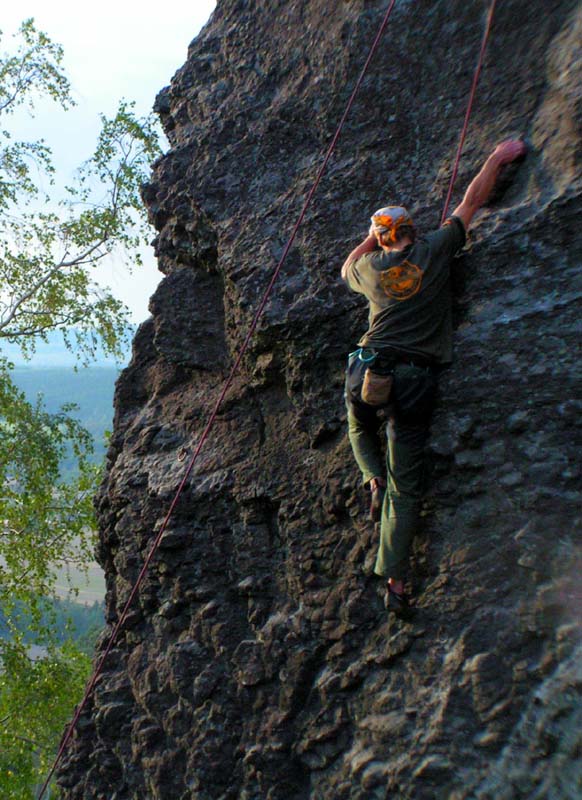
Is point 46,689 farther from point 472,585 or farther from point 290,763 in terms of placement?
point 472,585

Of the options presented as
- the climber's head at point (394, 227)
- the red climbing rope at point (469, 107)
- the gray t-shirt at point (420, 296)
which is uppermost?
the red climbing rope at point (469, 107)

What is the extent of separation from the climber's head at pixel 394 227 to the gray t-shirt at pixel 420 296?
10 centimetres

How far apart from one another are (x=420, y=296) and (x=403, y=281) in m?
0.12

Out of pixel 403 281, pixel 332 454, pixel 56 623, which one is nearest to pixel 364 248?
pixel 403 281

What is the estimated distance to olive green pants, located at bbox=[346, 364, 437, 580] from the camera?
12.4 ft

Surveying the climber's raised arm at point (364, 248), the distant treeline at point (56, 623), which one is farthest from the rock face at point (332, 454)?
the distant treeline at point (56, 623)

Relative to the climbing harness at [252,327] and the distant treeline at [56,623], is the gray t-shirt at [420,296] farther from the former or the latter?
the distant treeline at [56,623]

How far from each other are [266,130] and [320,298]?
1635 mm

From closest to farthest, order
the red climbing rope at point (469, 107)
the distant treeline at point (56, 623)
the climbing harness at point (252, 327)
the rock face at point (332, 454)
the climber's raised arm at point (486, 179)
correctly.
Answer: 1. the rock face at point (332, 454)
2. the climber's raised arm at point (486, 179)
3. the red climbing rope at point (469, 107)
4. the climbing harness at point (252, 327)
5. the distant treeline at point (56, 623)

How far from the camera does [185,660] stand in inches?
187

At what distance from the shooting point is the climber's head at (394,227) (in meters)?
3.98

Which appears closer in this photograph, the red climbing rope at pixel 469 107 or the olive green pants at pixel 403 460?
the olive green pants at pixel 403 460

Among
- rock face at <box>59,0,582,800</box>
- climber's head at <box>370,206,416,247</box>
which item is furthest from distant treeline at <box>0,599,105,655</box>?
climber's head at <box>370,206,416,247</box>

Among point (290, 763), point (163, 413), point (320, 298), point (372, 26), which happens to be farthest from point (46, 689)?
point (372, 26)
